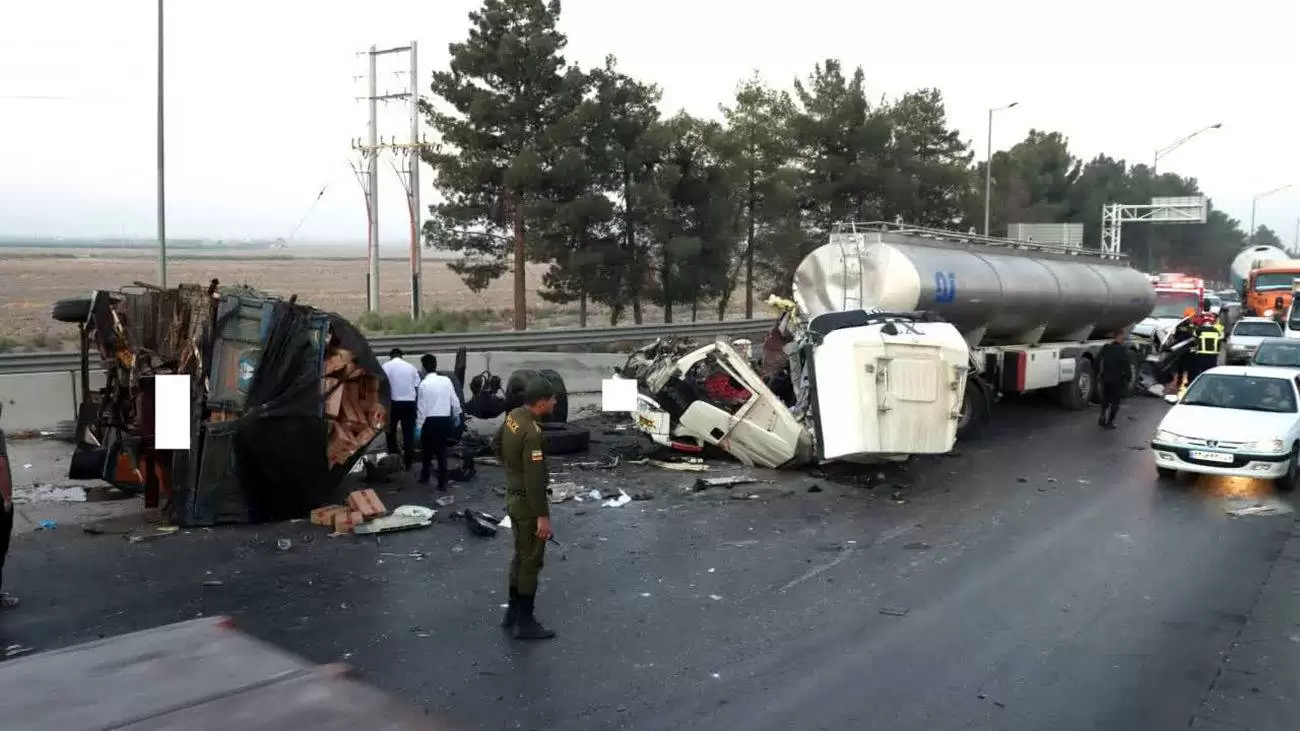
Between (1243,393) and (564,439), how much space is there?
8.57 meters

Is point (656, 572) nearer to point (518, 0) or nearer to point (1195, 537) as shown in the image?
point (1195, 537)

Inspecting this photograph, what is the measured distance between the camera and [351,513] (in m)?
9.75

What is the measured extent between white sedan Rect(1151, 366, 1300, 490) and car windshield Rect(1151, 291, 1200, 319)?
67.5 feet

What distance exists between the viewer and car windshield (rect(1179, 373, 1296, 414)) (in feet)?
41.1

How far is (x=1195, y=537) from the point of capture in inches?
380

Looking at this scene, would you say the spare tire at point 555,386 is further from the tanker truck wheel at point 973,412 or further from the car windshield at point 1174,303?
the car windshield at point 1174,303

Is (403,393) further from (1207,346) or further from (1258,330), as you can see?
(1258,330)

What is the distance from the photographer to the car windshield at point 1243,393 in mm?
12516

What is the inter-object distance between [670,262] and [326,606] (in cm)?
2704

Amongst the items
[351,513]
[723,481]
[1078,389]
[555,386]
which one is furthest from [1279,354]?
[351,513]

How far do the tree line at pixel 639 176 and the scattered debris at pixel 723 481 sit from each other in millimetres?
18613

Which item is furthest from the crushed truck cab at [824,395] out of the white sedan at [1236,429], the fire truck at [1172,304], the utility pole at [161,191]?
the fire truck at [1172,304]

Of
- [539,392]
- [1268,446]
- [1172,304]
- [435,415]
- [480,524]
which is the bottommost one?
[480,524]

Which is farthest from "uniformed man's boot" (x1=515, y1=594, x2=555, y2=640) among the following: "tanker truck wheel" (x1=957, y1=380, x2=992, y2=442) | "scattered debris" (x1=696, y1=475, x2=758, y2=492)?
"tanker truck wheel" (x1=957, y1=380, x2=992, y2=442)
